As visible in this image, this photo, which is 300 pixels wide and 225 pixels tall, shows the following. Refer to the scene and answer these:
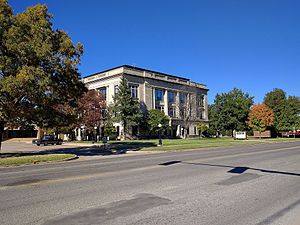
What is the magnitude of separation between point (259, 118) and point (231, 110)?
664 cm

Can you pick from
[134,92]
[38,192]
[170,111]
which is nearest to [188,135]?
[170,111]

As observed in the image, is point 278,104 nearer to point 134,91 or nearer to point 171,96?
point 171,96

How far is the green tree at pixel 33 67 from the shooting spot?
71.1 feet

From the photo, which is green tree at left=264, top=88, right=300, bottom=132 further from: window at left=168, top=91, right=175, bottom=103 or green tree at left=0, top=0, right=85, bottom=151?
green tree at left=0, top=0, right=85, bottom=151

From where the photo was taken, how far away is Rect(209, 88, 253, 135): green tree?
74.9 m

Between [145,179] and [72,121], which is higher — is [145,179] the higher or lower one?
the lower one

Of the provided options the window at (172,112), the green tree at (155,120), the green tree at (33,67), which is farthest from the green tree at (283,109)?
the green tree at (33,67)

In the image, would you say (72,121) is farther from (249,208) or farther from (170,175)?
(249,208)

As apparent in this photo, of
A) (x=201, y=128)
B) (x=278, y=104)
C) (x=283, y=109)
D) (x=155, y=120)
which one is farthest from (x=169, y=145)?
(x=278, y=104)

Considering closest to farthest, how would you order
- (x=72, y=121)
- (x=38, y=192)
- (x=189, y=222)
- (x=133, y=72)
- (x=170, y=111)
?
1. (x=189, y=222)
2. (x=38, y=192)
3. (x=72, y=121)
4. (x=133, y=72)
5. (x=170, y=111)

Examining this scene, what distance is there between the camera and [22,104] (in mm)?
23938

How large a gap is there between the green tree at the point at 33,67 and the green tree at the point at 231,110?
5492 centimetres

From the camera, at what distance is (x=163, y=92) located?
71438mm

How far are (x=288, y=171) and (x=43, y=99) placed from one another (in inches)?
694
